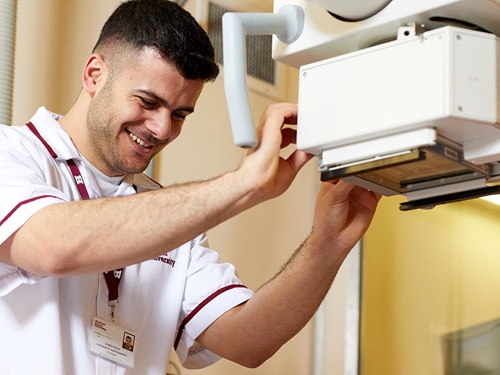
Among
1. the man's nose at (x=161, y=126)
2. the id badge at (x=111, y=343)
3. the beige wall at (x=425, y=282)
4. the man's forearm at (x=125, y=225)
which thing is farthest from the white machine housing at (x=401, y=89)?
the beige wall at (x=425, y=282)

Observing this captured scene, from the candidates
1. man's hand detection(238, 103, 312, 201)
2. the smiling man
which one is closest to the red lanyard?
the smiling man

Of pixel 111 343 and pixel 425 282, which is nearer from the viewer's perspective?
pixel 111 343

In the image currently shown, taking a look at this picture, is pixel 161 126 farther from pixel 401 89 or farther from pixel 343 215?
pixel 401 89

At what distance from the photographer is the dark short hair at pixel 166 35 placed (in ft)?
6.19

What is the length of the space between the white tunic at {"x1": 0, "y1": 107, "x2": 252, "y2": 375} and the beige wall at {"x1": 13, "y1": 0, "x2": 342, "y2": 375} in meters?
0.64

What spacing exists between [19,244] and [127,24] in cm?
75

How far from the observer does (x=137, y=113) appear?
1858mm

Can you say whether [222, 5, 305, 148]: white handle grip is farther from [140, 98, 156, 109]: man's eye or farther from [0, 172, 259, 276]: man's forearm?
[140, 98, 156, 109]: man's eye

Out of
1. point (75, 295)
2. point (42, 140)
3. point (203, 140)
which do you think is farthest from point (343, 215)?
point (203, 140)

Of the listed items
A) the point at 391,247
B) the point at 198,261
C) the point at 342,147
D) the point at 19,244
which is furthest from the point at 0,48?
the point at 391,247

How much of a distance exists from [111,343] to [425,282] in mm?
1495

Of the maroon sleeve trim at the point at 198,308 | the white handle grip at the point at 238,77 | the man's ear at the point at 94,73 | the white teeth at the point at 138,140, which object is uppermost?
the man's ear at the point at 94,73

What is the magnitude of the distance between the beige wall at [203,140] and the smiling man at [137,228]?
0.58 m

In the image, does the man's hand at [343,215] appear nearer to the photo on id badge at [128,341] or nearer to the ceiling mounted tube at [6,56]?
the photo on id badge at [128,341]
